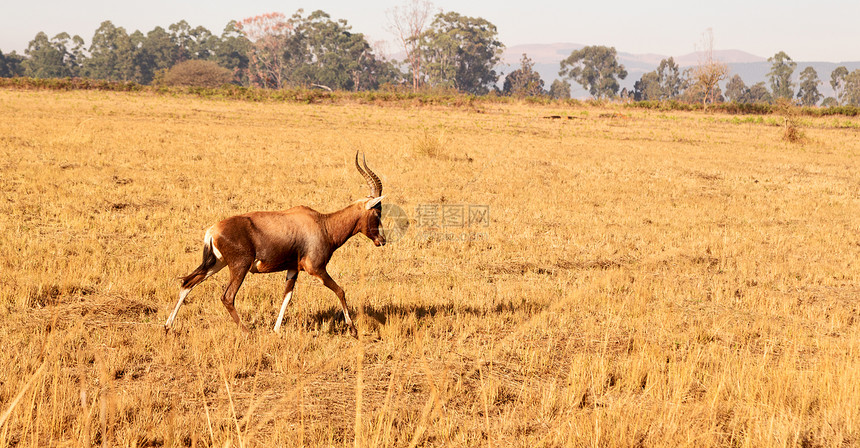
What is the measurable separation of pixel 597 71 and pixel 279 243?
149123 mm

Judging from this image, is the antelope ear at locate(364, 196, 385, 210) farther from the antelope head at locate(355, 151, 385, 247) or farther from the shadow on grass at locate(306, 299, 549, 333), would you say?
the shadow on grass at locate(306, 299, 549, 333)

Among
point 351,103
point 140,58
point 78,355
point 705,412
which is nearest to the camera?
point 705,412

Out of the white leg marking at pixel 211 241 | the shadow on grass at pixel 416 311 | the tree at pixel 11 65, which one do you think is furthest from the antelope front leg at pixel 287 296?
the tree at pixel 11 65

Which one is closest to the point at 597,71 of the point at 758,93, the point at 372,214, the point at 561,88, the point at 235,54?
the point at 561,88

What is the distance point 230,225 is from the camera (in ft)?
20.7

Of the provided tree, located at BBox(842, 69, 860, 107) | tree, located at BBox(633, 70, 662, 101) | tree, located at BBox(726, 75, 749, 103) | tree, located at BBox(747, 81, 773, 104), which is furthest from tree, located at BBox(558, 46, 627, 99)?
tree, located at BBox(842, 69, 860, 107)

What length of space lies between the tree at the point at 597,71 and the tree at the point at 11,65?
115519mm

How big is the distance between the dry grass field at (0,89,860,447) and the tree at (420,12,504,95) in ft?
325

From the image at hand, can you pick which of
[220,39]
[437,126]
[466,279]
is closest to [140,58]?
[220,39]

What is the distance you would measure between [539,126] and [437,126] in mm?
7311

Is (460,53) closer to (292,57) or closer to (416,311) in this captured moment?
(292,57)

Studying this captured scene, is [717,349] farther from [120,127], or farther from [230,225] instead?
[120,127]

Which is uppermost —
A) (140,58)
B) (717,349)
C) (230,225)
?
(140,58)

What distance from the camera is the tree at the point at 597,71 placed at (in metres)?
141
